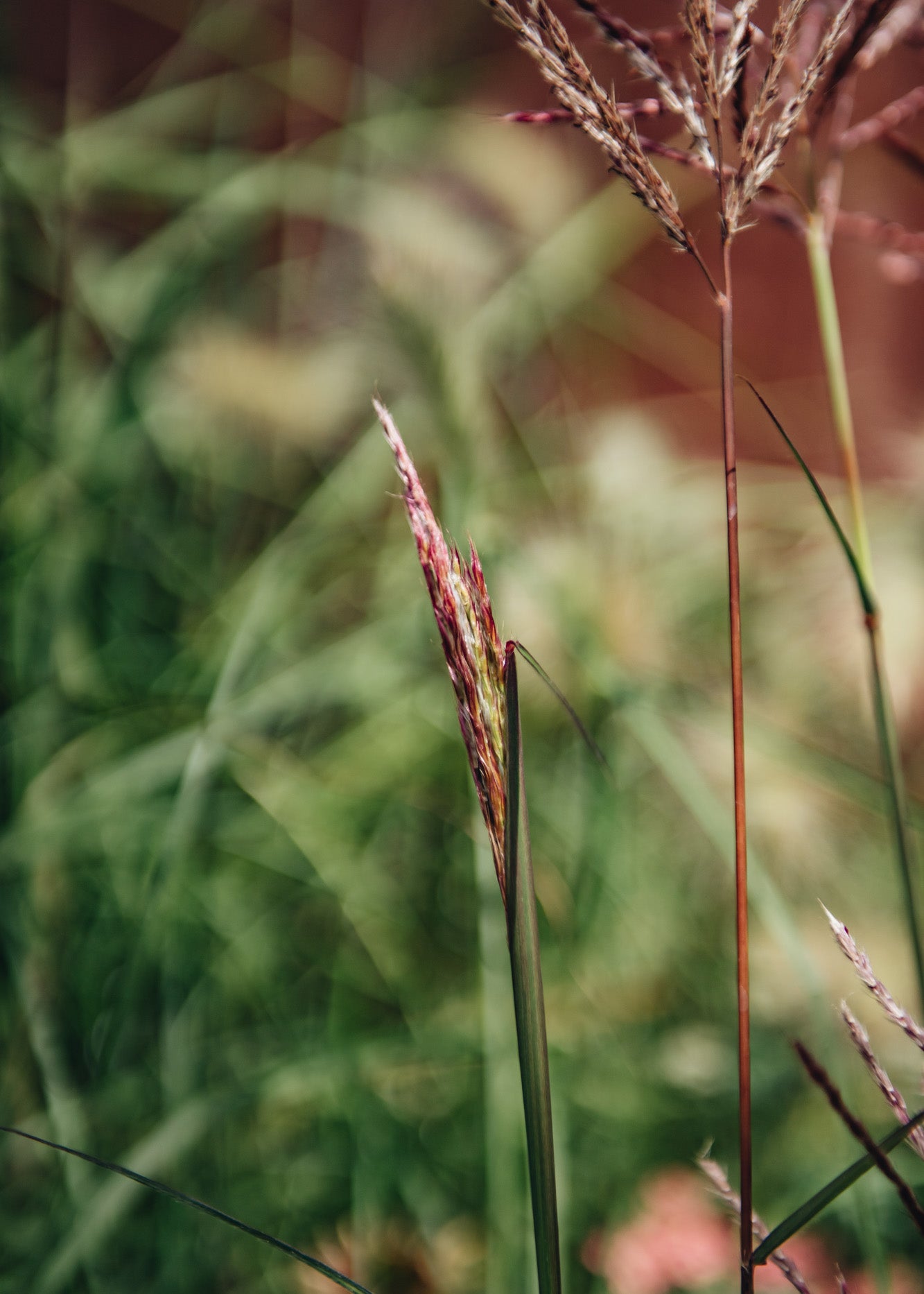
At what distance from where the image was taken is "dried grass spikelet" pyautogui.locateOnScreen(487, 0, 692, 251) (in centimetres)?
18

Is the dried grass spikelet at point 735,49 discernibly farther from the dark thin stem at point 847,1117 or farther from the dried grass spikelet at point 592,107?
the dark thin stem at point 847,1117

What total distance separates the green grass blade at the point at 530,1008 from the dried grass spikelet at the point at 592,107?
0.10 metres

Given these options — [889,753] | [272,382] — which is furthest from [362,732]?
[889,753]

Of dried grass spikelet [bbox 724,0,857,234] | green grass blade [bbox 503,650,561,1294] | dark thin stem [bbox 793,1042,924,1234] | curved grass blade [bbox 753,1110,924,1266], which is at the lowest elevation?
curved grass blade [bbox 753,1110,924,1266]

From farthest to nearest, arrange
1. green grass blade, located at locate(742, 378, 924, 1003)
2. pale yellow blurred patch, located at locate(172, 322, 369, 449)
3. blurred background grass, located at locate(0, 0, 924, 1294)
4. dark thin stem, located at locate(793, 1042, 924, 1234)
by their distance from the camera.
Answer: pale yellow blurred patch, located at locate(172, 322, 369, 449)
blurred background grass, located at locate(0, 0, 924, 1294)
green grass blade, located at locate(742, 378, 924, 1003)
dark thin stem, located at locate(793, 1042, 924, 1234)

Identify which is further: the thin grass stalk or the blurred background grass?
the blurred background grass

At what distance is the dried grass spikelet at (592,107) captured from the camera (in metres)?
0.18

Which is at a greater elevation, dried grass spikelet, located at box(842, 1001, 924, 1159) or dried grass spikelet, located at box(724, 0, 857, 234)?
dried grass spikelet, located at box(724, 0, 857, 234)

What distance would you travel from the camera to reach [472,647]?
0.17 m

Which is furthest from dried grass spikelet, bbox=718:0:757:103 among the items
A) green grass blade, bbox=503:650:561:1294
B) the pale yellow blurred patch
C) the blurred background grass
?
the pale yellow blurred patch

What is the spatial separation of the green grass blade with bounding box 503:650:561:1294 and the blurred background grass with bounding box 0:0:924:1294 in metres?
0.18

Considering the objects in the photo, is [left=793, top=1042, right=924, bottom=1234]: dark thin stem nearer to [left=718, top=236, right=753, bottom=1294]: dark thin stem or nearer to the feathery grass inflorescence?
[left=718, top=236, right=753, bottom=1294]: dark thin stem

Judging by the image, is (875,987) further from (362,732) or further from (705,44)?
(362,732)

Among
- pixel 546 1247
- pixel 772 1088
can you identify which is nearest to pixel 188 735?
pixel 546 1247
